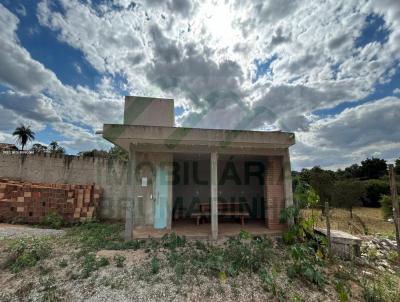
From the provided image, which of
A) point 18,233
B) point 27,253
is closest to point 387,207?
point 27,253

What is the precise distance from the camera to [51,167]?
9773 millimetres

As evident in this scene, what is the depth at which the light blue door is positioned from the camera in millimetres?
6801

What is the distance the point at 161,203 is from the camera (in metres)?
6.85

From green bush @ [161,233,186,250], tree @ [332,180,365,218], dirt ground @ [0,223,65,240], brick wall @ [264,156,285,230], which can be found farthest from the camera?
tree @ [332,180,365,218]

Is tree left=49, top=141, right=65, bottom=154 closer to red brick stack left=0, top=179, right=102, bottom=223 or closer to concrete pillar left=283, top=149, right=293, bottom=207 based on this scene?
red brick stack left=0, top=179, right=102, bottom=223

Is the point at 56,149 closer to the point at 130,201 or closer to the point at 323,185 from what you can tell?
the point at 130,201

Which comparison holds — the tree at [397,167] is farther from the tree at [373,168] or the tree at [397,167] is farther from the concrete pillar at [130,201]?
the concrete pillar at [130,201]

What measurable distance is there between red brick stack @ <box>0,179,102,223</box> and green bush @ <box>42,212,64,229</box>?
18cm

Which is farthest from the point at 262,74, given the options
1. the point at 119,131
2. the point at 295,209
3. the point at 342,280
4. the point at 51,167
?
the point at 51,167

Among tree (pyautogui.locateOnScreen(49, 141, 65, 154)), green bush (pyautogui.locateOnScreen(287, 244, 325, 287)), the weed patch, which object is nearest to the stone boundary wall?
tree (pyautogui.locateOnScreen(49, 141, 65, 154))

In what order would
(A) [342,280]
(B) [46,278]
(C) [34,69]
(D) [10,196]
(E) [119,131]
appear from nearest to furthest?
(B) [46,278] < (A) [342,280] < (E) [119,131] < (D) [10,196] < (C) [34,69]

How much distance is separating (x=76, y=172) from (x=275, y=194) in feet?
29.9

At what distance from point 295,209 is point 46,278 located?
655 centimetres

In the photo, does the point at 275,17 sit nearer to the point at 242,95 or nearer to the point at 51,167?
the point at 242,95
